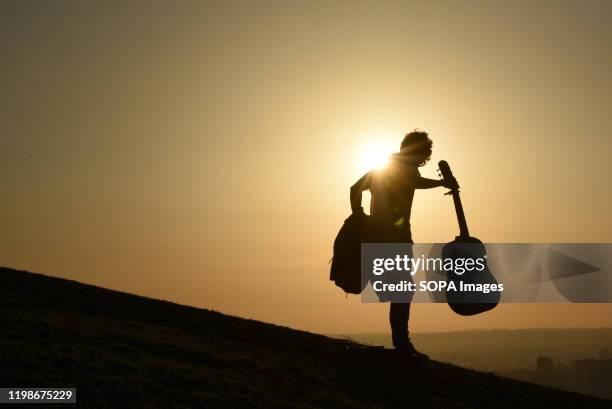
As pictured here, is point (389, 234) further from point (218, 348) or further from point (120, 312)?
point (120, 312)

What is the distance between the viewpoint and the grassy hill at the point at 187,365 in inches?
302

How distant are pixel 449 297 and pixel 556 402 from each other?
16.7 ft

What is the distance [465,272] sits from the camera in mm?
9016

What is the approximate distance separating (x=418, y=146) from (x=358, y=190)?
106cm

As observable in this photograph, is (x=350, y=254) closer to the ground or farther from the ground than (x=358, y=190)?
closer to the ground

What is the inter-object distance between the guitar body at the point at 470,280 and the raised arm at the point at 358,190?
4.48 ft

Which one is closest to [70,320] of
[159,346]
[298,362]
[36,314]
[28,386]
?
[36,314]

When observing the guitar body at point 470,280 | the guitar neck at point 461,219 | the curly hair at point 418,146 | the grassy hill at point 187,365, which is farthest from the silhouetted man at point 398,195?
the grassy hill at point 187,365

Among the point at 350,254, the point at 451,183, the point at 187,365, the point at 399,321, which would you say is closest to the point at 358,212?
the point at 350,254

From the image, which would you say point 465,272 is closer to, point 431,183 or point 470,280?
point 470,280

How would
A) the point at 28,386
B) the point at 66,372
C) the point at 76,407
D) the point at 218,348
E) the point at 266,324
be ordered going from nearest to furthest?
the point at 76,407, the point at 28,386, the point at 66,372, the point at 218,348, the point at 266,324

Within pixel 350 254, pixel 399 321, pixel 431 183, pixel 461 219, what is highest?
pixel 431 183

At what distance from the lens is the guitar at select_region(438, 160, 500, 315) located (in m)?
8.83

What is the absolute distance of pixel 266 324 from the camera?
59.1 feet
